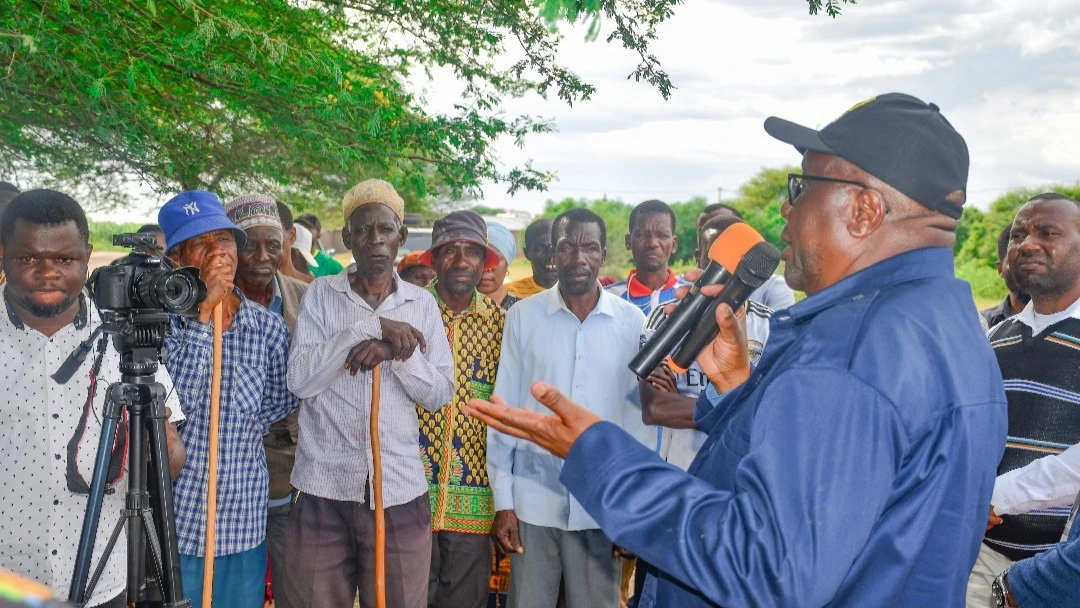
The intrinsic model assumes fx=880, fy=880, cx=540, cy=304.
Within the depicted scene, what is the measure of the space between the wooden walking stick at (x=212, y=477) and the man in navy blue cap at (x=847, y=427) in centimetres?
192

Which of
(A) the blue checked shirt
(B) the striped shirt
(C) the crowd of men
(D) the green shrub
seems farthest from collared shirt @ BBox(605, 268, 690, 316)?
(D) the green shrub

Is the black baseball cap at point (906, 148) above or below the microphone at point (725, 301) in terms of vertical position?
above

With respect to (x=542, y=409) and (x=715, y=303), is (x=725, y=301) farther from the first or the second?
(x=542, y=409)

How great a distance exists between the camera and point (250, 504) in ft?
11.9

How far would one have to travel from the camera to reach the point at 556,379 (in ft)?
13.7

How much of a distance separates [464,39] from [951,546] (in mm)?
5761

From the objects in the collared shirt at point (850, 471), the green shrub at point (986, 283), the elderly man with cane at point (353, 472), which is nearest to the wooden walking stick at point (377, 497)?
the elderly man with cane at point (353, 472)

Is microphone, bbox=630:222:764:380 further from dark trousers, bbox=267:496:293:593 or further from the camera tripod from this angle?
dark trousers, bbox=267:496:293:593

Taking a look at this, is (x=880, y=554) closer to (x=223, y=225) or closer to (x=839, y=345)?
(x=839, y=345)

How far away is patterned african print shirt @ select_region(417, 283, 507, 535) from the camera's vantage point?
14.5 ft

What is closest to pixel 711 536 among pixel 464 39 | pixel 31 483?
pixel 31 483

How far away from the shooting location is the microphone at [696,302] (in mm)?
2129

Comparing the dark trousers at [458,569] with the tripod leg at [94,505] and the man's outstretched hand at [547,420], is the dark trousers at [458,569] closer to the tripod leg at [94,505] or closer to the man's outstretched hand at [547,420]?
the tripod leg at [94,505]

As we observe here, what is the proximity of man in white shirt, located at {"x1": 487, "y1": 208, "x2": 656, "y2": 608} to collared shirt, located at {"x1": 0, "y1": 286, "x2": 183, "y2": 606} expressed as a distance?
1786mm
